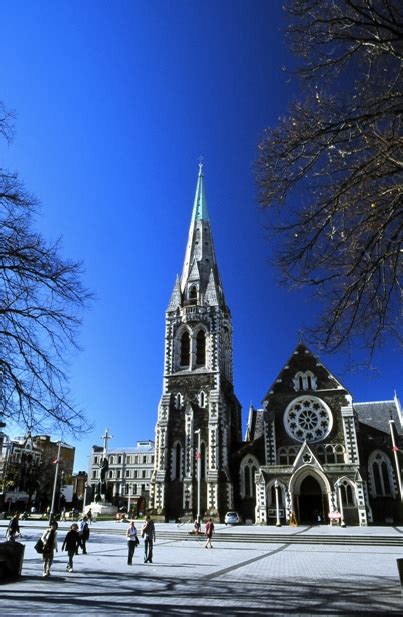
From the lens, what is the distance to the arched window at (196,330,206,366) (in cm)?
4256

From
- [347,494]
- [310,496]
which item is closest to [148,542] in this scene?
[347,494]

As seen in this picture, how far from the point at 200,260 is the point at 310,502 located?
82.3 ft

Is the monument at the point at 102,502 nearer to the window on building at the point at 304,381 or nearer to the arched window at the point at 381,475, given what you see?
the window on building at the point at 304,381

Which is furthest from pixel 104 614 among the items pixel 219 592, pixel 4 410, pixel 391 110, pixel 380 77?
pixel 380 77

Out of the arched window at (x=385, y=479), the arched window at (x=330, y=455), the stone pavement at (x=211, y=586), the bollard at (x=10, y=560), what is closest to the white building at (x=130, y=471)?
the arched window at (x=330, y=455)

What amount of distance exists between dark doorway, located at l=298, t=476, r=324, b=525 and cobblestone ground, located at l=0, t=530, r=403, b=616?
19.5 m

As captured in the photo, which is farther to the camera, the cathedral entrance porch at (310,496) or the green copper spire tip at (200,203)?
the green copper spire tip at (200,203)

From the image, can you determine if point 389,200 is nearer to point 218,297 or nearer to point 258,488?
point 258,488

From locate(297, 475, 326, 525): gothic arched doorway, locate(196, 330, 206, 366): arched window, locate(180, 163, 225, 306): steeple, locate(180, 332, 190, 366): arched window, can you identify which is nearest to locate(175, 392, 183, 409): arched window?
locate(180, 332, 190, 366): arched window

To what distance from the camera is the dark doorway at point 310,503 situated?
35.2 metres

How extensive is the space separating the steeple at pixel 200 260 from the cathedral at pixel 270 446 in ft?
7.21

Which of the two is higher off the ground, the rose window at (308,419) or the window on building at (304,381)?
the window on building at (304,381)

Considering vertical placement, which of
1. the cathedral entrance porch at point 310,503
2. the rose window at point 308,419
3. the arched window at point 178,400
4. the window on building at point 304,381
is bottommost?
the cathedral entrance porch at point 310,503

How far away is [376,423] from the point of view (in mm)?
42781
